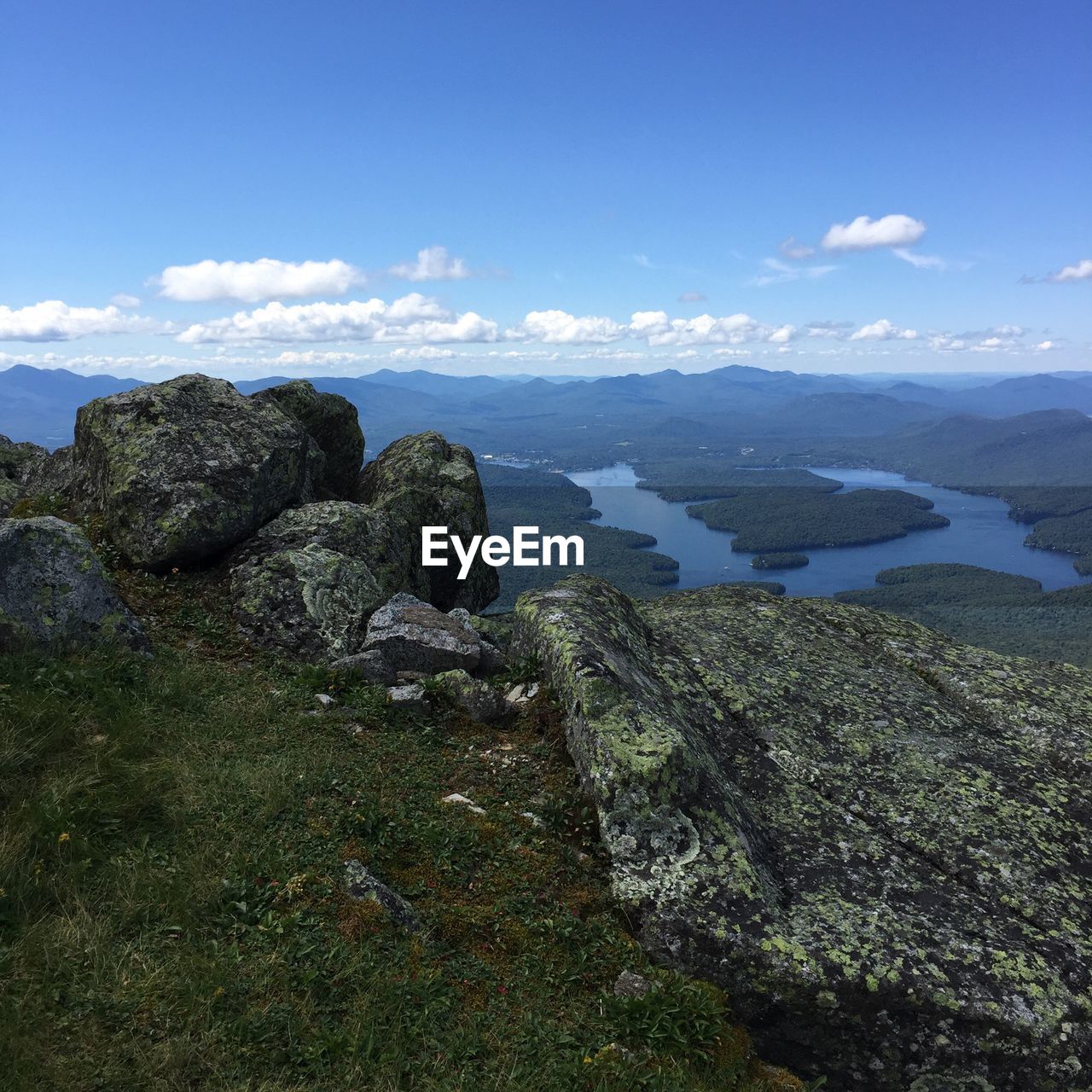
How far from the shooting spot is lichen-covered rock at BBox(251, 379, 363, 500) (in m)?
22.0

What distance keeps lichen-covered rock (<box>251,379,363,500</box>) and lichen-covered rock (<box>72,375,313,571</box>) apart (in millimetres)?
4733

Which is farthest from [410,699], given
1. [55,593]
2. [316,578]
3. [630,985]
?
[55,593]

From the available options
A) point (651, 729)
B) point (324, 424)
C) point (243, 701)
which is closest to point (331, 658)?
point (243, 701)

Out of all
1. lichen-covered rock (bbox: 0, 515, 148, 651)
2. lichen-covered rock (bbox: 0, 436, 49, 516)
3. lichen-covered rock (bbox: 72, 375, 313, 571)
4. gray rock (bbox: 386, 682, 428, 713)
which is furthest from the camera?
lichen-covered rock (bbox: 0, 436, 49, 516)

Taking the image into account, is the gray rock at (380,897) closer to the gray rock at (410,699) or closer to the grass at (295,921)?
the grass at (295,921)

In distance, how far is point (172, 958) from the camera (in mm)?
5793

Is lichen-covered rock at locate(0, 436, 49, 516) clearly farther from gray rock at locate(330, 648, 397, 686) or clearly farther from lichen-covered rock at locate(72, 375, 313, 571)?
gray rock at locate(330, 648, 397, 686)

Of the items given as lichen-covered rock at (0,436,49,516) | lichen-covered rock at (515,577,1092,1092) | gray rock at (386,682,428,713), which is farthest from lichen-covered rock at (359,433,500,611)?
lichen-covered rock at (515,577,1092,1092)

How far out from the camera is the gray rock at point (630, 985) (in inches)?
250

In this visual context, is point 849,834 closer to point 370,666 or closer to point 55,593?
point 370,666

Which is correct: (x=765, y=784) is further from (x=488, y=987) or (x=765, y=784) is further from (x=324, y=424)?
(x=324, y=424)

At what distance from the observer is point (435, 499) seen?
21844 millimetres

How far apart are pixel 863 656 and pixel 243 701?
10.5 m

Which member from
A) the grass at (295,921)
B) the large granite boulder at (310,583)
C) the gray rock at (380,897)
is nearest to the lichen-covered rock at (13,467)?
the large granite boulder at (310,583)
